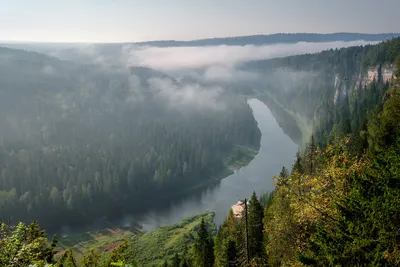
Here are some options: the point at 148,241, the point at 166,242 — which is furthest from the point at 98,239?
the point at 166,242

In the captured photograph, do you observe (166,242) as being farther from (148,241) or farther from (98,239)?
(98,239)

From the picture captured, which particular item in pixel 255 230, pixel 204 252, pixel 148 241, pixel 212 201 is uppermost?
pixel 255 230

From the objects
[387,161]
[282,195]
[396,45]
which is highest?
[396,45]

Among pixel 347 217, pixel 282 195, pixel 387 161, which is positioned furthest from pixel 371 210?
pixel 282 195

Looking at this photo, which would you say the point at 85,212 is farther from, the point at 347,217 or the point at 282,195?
the point at 347,217

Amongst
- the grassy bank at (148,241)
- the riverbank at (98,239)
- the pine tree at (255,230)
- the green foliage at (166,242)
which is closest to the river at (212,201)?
the riverbank at (98,239)

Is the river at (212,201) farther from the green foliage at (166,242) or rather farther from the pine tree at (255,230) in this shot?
the pine tree at (255,230)

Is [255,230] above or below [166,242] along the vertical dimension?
above

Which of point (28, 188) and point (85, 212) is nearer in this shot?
point (85, 212)

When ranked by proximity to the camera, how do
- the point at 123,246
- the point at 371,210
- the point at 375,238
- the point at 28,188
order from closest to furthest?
the point at 375,238 < the point at 371,210 < the point at 123,246 < the point at 28,188

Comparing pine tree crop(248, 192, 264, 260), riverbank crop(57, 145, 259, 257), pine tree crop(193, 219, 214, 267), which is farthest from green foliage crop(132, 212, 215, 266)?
pine tree crop(248, 192, 264, 260)

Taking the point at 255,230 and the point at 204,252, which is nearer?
the point at 255,230
